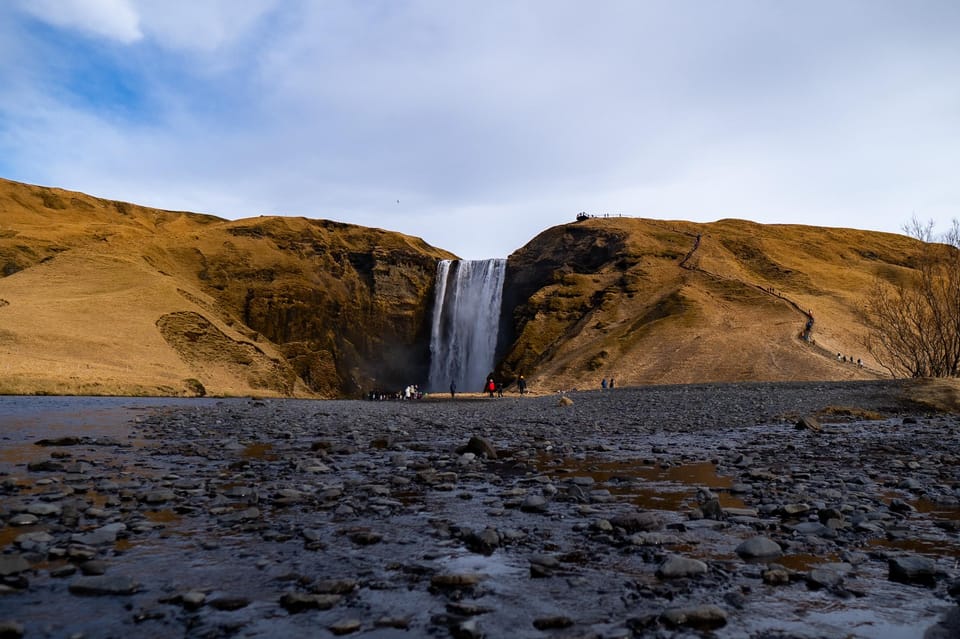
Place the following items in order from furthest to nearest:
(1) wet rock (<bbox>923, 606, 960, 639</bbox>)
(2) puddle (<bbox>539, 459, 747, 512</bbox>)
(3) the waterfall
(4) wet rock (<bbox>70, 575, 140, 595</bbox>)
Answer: (3) the waterfall
(2) puddle (<bbox>539, 459, 747, 512</bbox>)
(4) wet rock (<bbox>70, 575, 140, 595</bbox>)
(1) wet rock (<bbox>923, 606, 960, 639</bbox>)

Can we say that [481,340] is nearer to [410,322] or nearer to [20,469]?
[410,322]

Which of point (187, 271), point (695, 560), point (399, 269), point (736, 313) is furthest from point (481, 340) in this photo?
point (695, 560)

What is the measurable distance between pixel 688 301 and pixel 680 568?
59.5 m

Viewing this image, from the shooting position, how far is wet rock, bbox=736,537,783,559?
221 inches

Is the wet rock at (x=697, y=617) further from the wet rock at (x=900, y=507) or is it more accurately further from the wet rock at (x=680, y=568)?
the wet rock at (x=900, y=507)

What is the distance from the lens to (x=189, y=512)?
23.4 feet

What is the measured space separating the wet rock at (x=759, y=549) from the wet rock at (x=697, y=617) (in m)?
1.67

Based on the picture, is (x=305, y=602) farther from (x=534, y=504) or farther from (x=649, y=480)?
(x=649, y=480)

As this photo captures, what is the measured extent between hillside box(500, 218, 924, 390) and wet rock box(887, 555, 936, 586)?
42892mm

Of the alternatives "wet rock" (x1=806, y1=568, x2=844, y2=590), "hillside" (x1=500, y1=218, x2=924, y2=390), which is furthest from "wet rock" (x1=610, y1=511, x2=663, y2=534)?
"hillside" (x1=500, y1=218, x2=924, y2=390)

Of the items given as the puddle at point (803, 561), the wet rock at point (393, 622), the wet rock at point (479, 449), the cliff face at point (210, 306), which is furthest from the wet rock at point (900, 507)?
the cliff face at point (210, 306)

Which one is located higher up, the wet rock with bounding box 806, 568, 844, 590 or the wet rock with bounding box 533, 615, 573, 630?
the wet rock with bounding box 806, 568, 844, 590

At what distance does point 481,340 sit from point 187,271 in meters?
38.7

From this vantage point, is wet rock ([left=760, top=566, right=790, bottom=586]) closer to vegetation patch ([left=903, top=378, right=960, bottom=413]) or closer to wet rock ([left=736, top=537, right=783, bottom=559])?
wet rock ([left=736, top=537, right=783, bottom=559])
